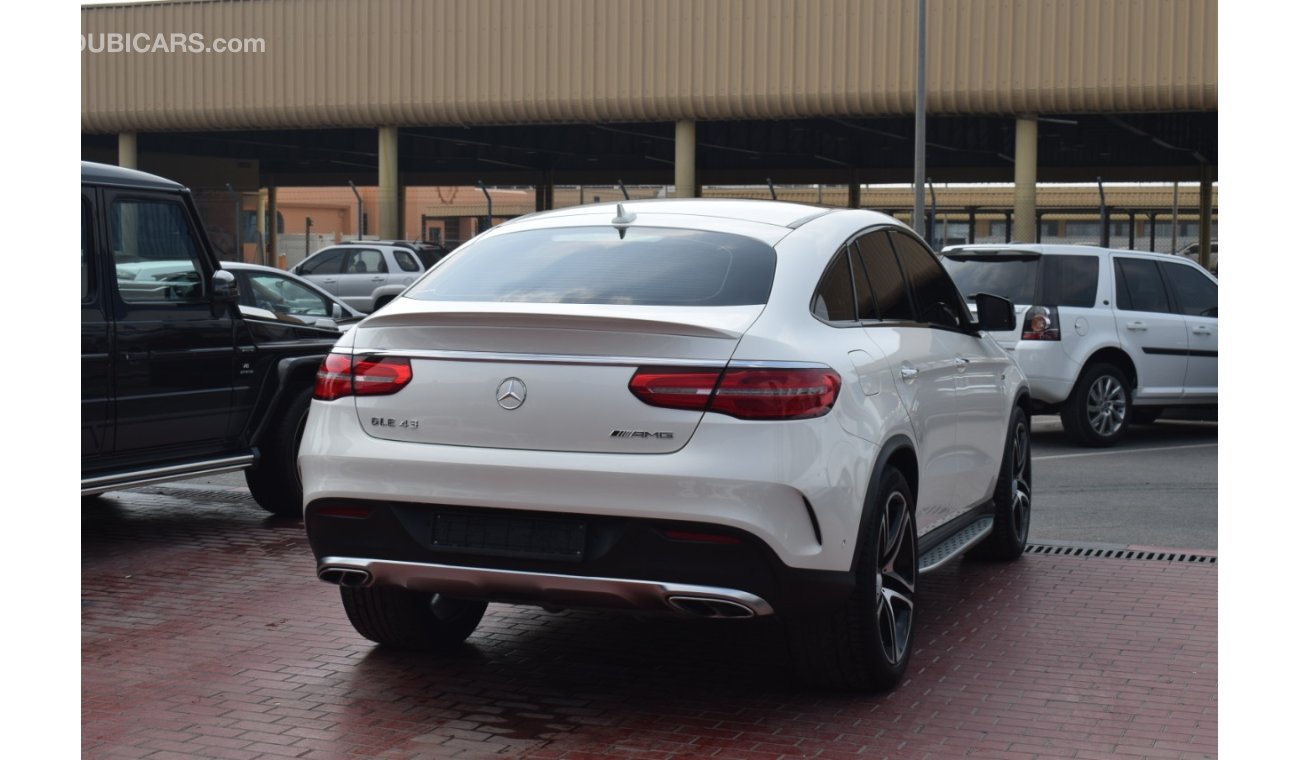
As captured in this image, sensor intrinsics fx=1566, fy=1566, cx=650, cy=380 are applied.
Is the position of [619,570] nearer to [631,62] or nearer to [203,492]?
[203,492]

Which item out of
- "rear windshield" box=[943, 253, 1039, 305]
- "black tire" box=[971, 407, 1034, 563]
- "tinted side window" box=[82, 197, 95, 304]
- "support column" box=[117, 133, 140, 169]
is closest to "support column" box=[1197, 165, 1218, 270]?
"support column" box=[117, 133, 140, 169]

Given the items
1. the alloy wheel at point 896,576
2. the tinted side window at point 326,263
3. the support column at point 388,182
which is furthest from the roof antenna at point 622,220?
the support column at point 388,182

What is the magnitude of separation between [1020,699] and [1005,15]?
2477 centimetres

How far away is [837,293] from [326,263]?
78.5 ft

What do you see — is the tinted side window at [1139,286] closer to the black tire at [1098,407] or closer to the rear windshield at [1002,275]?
the black tire at [1098,407]

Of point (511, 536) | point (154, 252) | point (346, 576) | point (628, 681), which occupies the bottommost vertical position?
point (628, 681)

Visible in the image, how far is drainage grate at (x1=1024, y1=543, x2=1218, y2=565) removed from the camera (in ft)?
26.1

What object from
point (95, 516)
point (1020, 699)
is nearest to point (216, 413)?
point (95, 516)

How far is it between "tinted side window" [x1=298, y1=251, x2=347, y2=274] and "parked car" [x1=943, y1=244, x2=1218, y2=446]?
55.8ft

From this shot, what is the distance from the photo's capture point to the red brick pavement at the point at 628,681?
16.1 feet

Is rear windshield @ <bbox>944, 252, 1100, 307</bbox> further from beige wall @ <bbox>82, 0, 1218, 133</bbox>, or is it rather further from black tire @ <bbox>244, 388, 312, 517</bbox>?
beige wall @ <bbox>82, 0, 1218, 133</bbox>

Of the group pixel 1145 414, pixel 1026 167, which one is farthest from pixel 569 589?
pixel 1026 167

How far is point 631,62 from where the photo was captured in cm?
3111

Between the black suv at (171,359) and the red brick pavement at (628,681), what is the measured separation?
30.4 inches
